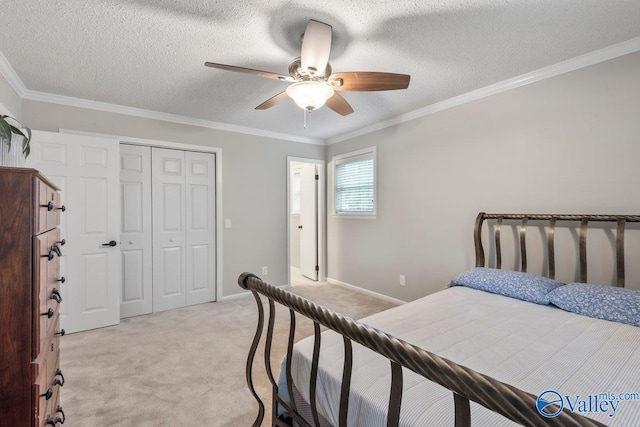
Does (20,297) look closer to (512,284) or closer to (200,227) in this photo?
(512,284)

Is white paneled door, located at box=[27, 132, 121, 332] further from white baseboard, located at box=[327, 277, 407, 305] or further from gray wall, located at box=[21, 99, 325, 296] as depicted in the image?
white baseboard, located at box=[327, 277, 407, 305]

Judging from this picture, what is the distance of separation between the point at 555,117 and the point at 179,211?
4016 millimetres

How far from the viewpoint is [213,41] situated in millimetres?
1973

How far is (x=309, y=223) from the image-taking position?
16.5ft

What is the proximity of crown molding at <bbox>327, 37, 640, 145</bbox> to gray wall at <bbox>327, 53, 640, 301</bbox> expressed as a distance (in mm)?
47

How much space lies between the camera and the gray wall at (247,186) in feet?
11.3

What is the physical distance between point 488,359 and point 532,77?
2.44m

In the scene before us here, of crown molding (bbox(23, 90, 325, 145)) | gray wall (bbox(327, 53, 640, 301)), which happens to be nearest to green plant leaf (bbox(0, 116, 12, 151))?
crown molding (bbox(23, 90, 325, 145))

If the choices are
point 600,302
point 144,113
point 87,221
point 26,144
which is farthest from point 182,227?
point 600,302

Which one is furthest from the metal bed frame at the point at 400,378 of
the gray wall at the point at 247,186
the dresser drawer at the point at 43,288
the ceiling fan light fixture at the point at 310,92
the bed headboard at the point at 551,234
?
the gray wall at the point at 247,186

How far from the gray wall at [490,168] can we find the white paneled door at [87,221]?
3.01 m

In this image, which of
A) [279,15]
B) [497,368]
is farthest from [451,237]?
[279,15]

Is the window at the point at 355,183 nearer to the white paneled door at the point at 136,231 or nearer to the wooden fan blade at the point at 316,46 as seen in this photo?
the wooden fan blade at the point at 316,46

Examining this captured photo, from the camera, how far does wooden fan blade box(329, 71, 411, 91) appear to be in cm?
183
